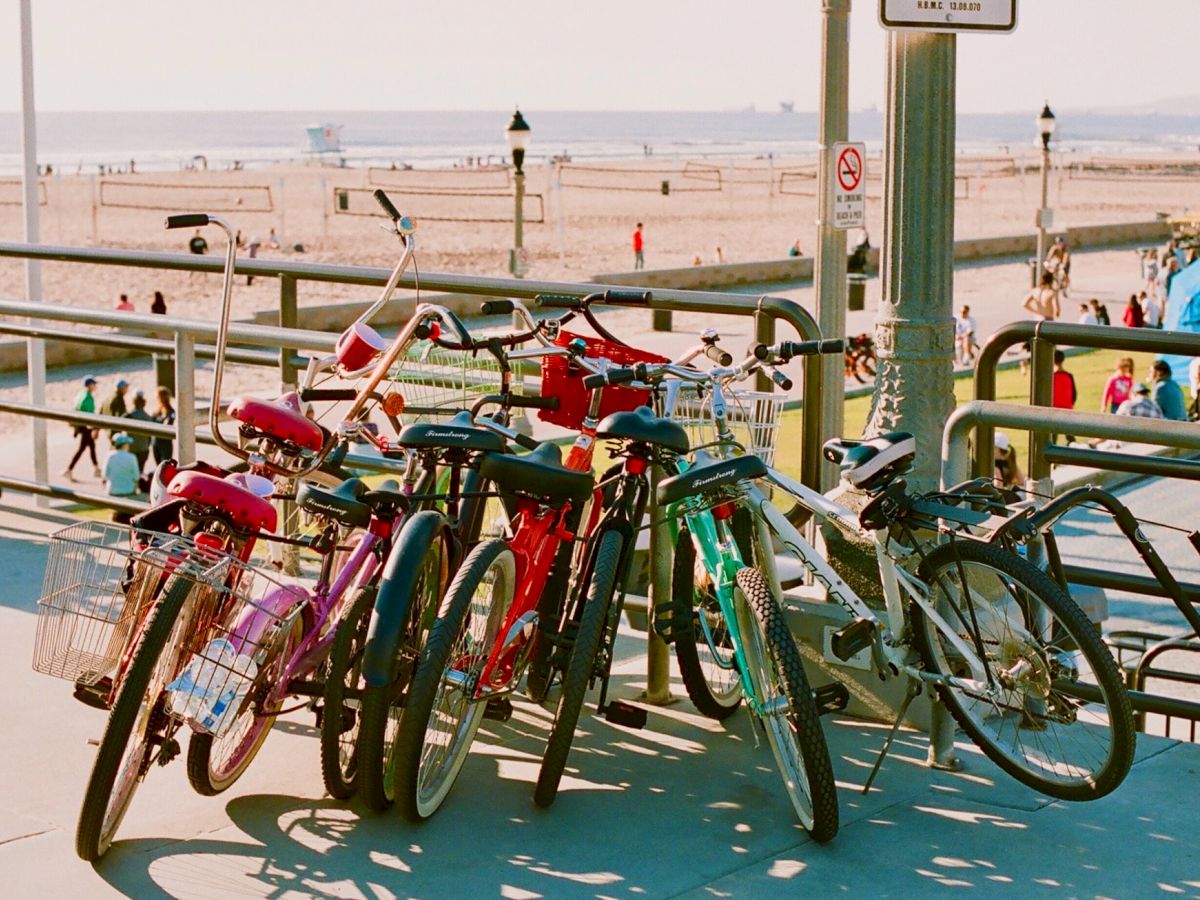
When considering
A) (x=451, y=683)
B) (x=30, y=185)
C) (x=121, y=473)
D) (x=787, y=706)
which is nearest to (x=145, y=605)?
(x=451, y=683)

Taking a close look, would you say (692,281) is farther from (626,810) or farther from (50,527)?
(626,810)

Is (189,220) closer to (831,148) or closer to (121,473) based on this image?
(831,148)

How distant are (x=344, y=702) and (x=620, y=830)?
801 millimetres

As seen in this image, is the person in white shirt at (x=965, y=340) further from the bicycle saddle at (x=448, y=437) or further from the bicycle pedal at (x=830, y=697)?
the bicycle saddle at (x=448, y=437)

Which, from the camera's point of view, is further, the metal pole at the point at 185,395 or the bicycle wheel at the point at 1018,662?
the metal pole at the point at 185,395

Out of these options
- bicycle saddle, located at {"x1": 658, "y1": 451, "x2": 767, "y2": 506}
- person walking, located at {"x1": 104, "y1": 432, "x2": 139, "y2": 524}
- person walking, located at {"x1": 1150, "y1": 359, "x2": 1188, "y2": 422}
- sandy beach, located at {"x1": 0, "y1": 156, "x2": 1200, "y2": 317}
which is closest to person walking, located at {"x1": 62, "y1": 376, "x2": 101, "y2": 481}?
person walking, located at {"x1": 104, "y1": 432, "x2": 139, "y2": 524}

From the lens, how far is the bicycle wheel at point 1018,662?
4.26 m

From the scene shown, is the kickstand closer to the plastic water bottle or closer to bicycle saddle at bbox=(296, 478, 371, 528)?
bicycle saddle at bbox=(296, 478, 371, 528)

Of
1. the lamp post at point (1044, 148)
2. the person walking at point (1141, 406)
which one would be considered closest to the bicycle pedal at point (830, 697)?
the person walking at point (1141, 406)

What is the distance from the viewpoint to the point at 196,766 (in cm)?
445

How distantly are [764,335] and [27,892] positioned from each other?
112 inches

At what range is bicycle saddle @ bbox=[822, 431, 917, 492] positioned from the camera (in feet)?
14.6

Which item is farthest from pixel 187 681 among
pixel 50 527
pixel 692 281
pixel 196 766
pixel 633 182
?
pixel 633 182

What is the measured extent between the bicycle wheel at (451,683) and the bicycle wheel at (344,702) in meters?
0.19
